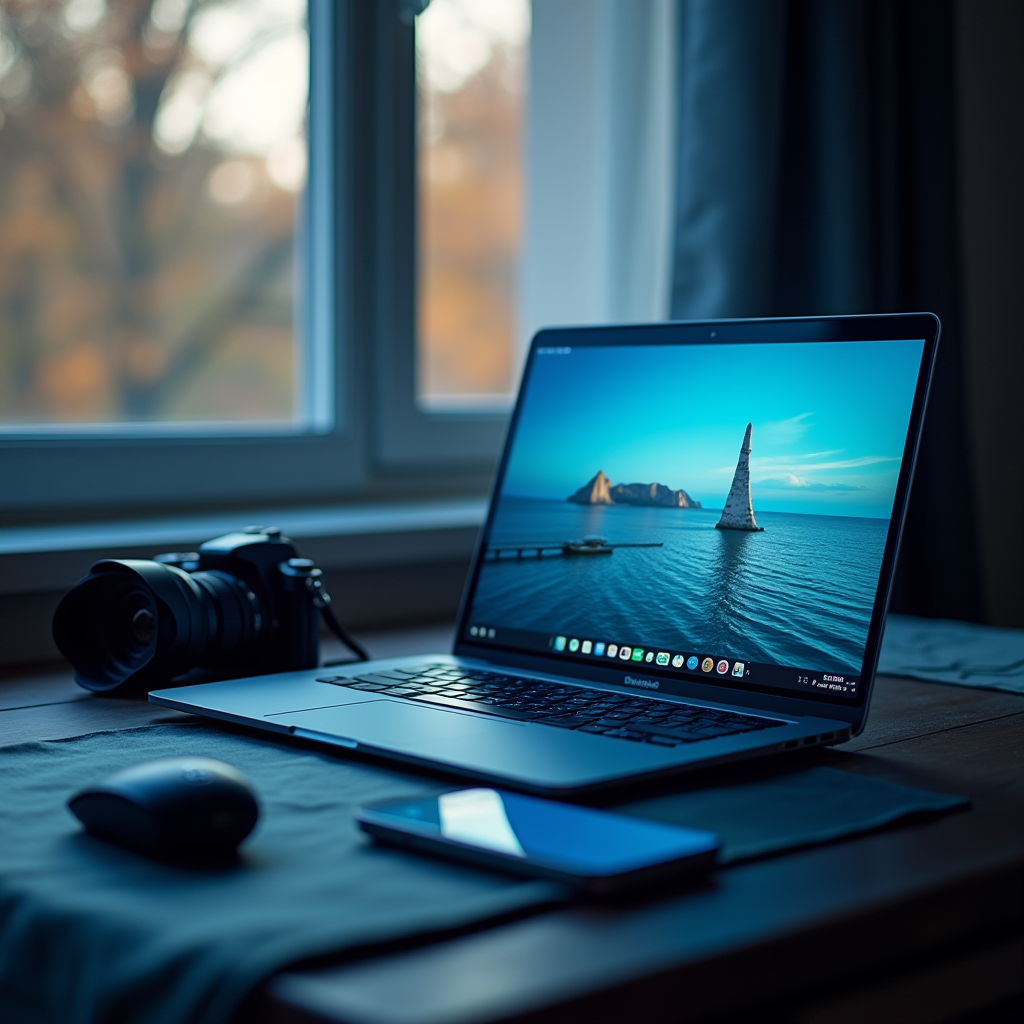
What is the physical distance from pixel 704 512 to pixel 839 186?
899 mm

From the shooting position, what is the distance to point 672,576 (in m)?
0.98

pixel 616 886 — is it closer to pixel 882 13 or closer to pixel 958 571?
pixel 958 571

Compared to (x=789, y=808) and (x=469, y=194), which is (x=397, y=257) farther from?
(x=789, y=808)

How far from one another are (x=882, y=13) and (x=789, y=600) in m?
1.19

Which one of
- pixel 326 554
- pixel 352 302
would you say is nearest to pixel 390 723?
pixel 326 554

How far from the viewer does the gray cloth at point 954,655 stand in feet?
3.69

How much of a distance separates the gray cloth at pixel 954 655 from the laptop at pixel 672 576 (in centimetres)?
28

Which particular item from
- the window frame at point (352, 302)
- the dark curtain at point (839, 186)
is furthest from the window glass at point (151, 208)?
the dark curtain at point (839, 186)

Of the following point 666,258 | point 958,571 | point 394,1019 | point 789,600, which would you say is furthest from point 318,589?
point 958,571

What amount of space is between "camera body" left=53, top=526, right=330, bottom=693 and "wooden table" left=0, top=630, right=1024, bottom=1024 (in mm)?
547

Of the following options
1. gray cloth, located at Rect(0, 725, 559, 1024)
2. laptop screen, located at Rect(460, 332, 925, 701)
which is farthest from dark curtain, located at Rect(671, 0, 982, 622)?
gray cloth, located at Rect(0, 725, 559, 1024)

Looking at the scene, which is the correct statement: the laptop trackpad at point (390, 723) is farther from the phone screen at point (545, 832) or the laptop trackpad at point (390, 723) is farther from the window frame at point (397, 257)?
the window frame at point (397, 257)

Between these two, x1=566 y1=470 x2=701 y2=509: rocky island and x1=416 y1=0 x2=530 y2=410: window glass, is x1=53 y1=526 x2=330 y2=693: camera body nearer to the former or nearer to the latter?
x1=566 y1=470 x2=701 y2=509: rocky island

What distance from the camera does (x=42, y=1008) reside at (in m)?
0.58
